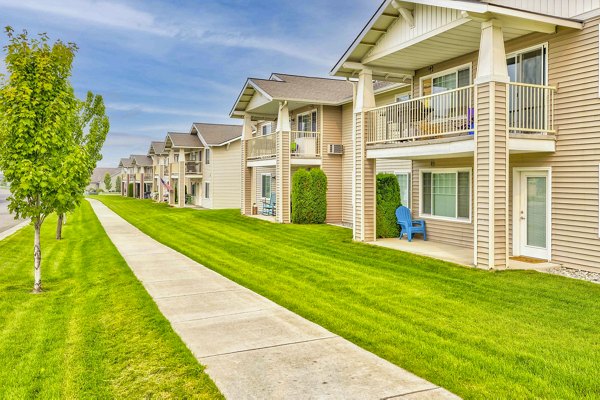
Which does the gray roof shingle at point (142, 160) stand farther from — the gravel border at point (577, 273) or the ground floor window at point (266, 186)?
the gravel border at point (577, 273)

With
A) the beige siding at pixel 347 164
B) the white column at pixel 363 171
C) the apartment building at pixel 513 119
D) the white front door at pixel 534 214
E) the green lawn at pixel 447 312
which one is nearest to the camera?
the green lawn at pixel 447 312

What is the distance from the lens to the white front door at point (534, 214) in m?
11.0

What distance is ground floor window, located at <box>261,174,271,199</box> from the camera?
29.1m

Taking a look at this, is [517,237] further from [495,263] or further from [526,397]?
[526,397]

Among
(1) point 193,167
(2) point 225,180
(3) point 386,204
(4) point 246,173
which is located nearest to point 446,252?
(3) point 386,204

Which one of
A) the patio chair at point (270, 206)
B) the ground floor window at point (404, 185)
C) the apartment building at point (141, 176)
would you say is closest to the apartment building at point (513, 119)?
the ground floor window at point (404, 185)

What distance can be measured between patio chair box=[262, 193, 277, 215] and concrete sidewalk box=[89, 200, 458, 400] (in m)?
16.7

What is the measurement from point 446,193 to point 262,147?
41.4 ft

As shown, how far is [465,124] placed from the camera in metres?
11.9

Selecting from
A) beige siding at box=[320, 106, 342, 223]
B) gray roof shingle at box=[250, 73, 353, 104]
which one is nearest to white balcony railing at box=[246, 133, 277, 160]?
gray roof shingle at box=[250, 73, 353, 104]

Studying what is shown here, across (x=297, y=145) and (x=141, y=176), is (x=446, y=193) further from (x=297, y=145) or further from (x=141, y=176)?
(x=141, y=176)

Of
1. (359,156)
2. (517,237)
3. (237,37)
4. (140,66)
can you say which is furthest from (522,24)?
(140,66)

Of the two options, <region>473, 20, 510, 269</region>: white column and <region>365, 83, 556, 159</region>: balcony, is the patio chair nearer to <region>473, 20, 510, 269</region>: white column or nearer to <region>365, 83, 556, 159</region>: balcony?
<region>365, 83, 556, 159</region>: balcony

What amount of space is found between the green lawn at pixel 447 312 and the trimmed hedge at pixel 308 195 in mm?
6969
